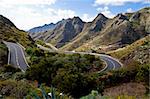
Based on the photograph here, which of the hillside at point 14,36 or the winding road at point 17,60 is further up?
the hillside at point 14,36

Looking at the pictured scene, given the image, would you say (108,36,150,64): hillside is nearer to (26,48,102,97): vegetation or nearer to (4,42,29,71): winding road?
(26,48,102,97): vegetation

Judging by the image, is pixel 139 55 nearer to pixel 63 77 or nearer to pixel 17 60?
pixel 17 60

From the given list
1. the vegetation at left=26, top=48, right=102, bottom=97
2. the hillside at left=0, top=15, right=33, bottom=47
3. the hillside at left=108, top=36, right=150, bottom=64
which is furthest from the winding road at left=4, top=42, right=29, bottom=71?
the hillside at left=0, top=15, right=33, bottom=47

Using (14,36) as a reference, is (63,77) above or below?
below

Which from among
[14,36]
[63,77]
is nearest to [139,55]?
[63,77]

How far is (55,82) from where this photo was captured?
33.9m

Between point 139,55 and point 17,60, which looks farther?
point 139,55

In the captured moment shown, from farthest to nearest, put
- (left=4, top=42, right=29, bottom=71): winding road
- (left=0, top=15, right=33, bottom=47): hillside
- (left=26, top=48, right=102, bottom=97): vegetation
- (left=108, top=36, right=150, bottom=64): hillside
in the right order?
(left=0, top=15, right=33, bottom=47): hillside, (left=108, top=36, right=150, bottom=64): hillside, (left=4, top=42, right=29, bottom=71): winding road, (left=26, top=48, right=102, bottom=97): vegetation

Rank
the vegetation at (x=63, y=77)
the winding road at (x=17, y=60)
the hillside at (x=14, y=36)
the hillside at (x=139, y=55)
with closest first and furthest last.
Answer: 1. the vegetation at (x=63, y=77)
2. the winding road at (x=17, y=60)
3. the hillside at (x=139, y=55)
4. the hillside at (x=14, y=36)

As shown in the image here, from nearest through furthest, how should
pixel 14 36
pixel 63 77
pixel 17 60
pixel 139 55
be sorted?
pixel 63 77 → pixel 17 60 → pixel 139 55 → pixel 14 36

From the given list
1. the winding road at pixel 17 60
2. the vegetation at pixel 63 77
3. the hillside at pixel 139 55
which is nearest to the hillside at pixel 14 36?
the winding road at pixel 17 60

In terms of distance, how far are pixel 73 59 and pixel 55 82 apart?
60.9 feet

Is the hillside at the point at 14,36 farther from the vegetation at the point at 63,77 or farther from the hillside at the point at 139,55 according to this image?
the vegetation at the point at 63,77

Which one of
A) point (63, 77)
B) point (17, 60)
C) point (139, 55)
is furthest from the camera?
point (139, 55)
